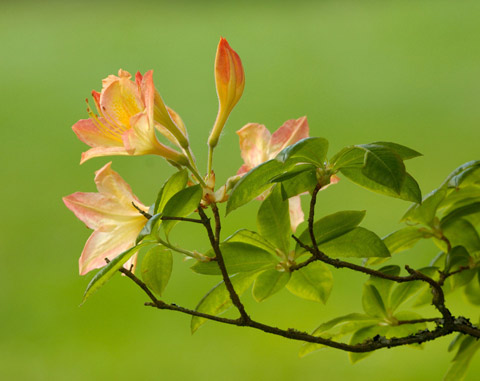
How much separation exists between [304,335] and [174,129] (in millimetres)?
199

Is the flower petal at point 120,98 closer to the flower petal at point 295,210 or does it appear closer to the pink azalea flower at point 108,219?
the pink azalea flower at point 108,219

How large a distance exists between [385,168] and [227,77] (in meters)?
0.17

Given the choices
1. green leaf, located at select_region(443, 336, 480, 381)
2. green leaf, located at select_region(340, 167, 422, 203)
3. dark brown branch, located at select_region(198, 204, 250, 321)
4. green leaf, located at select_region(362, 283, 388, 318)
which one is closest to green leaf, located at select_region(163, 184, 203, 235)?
dark brown branch, located at select_region(198, 204, 250, 321)

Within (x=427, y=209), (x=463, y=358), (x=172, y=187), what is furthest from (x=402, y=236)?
(x=172, y=187)

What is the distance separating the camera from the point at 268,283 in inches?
21.7

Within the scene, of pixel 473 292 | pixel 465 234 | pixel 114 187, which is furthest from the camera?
pixel 473 292

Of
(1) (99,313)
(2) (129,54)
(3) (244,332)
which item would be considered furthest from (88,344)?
(2) (129,54)

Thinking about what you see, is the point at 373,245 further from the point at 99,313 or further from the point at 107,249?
the point at 99,313

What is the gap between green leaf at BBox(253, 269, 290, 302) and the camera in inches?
21.6

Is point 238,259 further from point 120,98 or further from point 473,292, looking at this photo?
point 473,292

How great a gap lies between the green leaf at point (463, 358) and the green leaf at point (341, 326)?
0.32 feet

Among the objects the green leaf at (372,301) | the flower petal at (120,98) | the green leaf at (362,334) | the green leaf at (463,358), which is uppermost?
the flower petal at (120,98)

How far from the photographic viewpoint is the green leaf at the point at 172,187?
461 mm

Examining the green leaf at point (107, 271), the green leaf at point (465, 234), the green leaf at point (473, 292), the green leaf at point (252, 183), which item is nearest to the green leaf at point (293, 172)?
the green leaf at point (252, 183)
